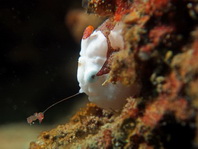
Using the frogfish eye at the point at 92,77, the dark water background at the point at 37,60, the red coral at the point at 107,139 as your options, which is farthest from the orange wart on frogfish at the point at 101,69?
the dark water background at the point at 37,60

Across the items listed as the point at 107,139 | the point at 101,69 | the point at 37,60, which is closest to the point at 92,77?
the point at 101,69

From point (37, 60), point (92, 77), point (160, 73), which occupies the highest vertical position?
point (37, 60)

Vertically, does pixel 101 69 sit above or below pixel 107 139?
above

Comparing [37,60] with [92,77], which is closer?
[92,77]

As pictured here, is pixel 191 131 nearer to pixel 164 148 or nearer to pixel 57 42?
pixel 164 148

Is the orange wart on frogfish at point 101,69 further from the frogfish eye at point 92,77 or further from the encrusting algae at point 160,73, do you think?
the encrusting algae at point 160,73

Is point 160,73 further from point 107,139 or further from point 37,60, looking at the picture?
point 37,60
